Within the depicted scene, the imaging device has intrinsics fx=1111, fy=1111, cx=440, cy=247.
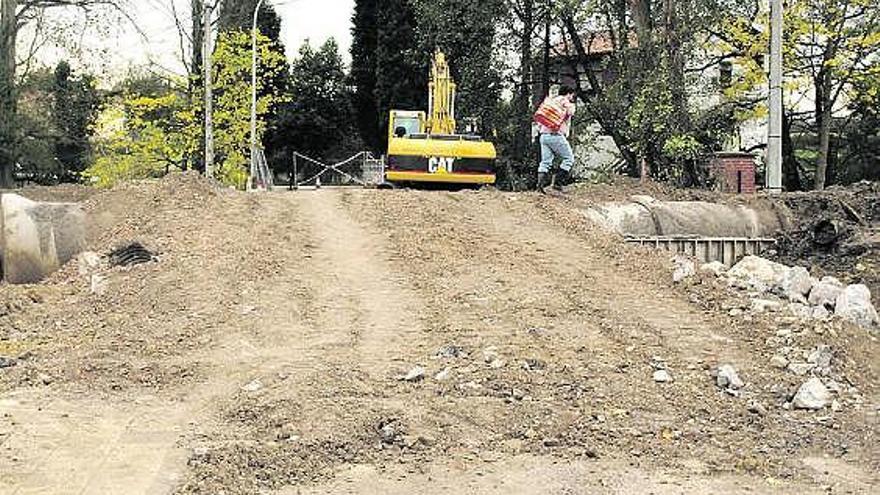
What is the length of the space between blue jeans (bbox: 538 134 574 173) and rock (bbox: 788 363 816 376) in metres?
7.83

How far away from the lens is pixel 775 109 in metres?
17.6

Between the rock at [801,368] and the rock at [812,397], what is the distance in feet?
1.33

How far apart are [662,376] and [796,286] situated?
11.1 feet

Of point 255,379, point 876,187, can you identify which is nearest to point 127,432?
point 255,379

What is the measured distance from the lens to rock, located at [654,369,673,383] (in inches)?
329

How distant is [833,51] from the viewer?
25.8 m

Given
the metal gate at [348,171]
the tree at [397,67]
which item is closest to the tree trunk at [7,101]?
the metal gate at [348,171]

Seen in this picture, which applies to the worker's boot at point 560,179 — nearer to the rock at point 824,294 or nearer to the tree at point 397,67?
the rock at point 824,294

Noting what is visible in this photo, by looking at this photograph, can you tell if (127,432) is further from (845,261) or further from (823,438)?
(845,261)

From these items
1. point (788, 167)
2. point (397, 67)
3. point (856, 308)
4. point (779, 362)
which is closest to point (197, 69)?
point (397, 67)

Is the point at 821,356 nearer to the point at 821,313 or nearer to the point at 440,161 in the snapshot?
the point at 821,313

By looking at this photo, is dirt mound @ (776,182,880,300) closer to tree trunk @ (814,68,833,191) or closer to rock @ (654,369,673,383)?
rock @ (654,369,673,383)

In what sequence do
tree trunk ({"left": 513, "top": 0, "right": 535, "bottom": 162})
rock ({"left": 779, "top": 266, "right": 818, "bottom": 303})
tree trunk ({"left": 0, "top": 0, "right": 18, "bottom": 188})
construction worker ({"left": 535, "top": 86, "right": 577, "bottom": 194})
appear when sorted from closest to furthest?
rock ({"left": 779, "top": 266, "right": 818, "bottom": 303}), construction worker ({"left": 535, "top": 86, "right": 577, "bottom": 194}), tree trunk ({"left": 513, "top": 0, "right": 535, "bottom": 162}), tree trunk ({"left": 0, "top": 0, "right": 18, "bottom": 188})

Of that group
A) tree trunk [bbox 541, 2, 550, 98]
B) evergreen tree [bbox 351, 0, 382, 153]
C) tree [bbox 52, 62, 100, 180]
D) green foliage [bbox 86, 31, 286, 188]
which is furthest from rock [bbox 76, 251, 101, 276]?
evergreen tree [bbox 351, 0, 382, 153]
